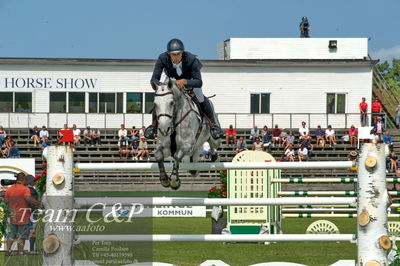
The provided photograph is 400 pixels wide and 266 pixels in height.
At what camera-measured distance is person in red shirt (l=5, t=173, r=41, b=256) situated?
42.8ft

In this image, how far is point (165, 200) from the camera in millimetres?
7820

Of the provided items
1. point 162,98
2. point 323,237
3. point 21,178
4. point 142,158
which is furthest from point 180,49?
point 142,158

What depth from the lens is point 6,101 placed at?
42125 mm

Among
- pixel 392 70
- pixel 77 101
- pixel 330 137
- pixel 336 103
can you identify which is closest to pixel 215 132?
pixel 330 137

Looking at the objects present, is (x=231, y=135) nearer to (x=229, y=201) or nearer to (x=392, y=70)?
(x=229, y=201)

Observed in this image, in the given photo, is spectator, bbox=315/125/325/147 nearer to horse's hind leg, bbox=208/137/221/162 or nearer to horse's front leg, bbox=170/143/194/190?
horse's hind leg, bbox=208/137/221/162

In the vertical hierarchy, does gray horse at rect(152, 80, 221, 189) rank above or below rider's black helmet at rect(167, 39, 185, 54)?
below

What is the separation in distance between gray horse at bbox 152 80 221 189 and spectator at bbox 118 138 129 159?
2621cm

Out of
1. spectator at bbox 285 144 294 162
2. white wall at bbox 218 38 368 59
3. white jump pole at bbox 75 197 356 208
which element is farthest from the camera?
white wall at bbox 218 38 368 59

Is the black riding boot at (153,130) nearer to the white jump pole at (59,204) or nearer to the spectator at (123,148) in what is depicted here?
the white jump pole at (59,204)

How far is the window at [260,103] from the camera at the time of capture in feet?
141

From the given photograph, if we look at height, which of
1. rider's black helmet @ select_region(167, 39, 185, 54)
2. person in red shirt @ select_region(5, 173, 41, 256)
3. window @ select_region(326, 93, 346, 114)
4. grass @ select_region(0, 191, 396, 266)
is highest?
window @ select_region(326, 93, 346, 114)

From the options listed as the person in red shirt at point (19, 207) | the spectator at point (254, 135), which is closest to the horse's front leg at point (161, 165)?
the person in red shirt at point (19, 207)

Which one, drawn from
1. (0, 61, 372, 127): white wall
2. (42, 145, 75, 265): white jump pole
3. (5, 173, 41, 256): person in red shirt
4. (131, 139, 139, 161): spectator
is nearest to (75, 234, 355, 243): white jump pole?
(42, 145, 75, 265): white jump pole
